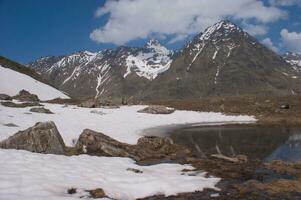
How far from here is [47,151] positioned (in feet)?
87.5

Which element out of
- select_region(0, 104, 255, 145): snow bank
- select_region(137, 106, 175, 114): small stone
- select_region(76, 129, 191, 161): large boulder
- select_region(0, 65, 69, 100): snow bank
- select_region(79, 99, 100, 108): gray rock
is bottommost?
select_region(76, 129, 191, 161): large boulder

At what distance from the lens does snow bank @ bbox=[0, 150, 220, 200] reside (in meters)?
17.8

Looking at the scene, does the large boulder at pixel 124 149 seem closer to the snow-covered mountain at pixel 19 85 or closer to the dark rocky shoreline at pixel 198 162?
the dark rocky shoreline at pixel 198 162

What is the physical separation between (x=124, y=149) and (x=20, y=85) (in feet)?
188

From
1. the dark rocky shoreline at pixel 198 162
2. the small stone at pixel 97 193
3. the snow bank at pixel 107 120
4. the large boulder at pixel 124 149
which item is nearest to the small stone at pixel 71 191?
the small stone at pixel 97 193

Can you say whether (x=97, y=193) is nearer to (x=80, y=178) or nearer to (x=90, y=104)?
(x=80, y=178)

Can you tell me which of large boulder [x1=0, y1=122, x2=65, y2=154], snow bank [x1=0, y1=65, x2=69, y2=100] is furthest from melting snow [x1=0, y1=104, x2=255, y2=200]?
snow bank [x1=0, y1=65, x2=69, y2=100]

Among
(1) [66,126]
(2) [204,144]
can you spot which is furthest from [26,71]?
(2) [204,144]

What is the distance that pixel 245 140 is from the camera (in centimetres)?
3922

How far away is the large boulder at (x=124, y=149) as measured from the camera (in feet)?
93.4

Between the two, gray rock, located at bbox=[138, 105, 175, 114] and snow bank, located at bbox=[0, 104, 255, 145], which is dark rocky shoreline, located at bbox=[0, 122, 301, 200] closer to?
snow bank, located at bbox=[0, 104, 255, 145]

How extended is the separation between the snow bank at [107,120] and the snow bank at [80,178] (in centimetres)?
957

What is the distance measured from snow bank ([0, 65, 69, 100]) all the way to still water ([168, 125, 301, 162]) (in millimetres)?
41262

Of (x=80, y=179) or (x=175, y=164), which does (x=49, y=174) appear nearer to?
(x=80, y=179)
